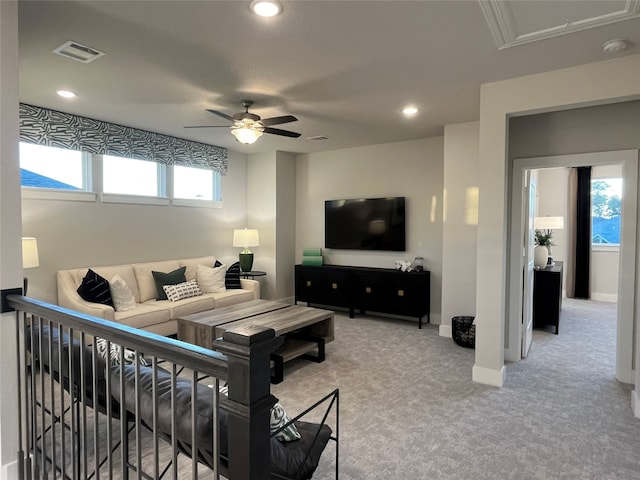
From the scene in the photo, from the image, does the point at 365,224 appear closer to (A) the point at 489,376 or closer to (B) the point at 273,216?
(B) the point at 273,216

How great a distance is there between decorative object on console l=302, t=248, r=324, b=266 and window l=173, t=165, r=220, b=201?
1705mm

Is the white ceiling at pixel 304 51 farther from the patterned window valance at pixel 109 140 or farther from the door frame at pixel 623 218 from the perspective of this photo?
the door frame at pixel 623 218

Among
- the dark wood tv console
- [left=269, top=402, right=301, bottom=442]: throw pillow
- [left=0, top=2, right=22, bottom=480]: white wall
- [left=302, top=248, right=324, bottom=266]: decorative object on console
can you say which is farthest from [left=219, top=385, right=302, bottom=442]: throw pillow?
[left=302, top=248, right=324, bottom=266]: decorative object on console

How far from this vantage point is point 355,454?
2.31 metres

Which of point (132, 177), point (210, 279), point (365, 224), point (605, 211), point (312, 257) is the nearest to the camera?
point (132, 177)

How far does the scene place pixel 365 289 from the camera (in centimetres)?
551

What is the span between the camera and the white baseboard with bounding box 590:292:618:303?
679 centimetres

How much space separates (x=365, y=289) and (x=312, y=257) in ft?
3.73

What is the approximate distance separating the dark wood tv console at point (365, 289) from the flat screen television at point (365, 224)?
0.41m

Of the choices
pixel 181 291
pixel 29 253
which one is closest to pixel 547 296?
pixel 181 291

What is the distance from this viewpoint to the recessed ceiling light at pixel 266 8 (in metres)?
2.02

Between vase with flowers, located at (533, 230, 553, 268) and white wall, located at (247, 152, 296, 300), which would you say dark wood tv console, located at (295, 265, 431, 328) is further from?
vase with flowers, located at (533, 230, 553, 268)

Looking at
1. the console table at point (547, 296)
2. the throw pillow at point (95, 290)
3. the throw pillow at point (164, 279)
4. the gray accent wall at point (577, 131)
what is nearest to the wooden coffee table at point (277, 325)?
the throw pillow at point (95, 290)

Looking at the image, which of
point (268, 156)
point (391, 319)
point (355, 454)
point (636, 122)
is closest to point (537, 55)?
point (636, 122)
